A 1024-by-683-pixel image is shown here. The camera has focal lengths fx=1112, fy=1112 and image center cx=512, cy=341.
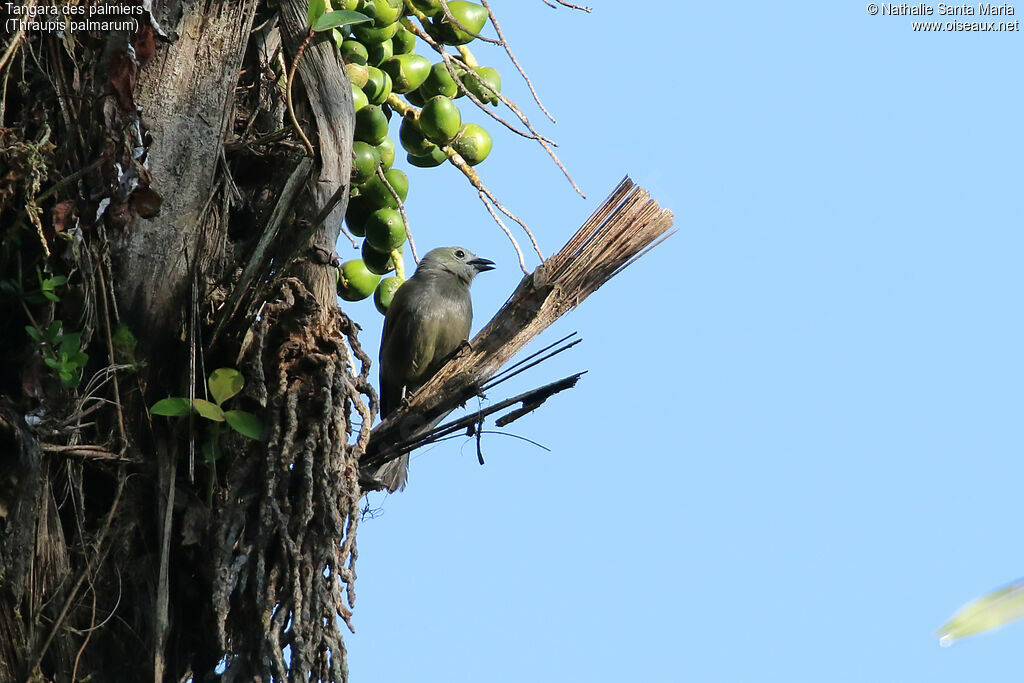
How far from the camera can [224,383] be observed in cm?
286

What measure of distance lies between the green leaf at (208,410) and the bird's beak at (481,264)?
3.54m

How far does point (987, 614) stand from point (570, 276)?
8.99 ft

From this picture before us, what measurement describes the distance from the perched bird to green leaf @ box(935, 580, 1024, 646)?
4875mm

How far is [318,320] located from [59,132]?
33.0 inches

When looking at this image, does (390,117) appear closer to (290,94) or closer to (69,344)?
(290,94)

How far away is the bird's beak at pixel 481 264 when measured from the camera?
629cm

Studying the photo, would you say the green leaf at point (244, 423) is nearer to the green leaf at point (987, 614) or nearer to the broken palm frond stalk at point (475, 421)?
the broken palm frond stalk at point (475, 421)

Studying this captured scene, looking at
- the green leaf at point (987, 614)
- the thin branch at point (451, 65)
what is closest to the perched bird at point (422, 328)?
the thin branch at point (451, 65)

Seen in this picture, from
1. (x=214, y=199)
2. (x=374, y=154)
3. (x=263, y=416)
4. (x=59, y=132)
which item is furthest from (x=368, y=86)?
(x=263, y=416)

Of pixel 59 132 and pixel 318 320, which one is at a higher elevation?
pixel 59 132

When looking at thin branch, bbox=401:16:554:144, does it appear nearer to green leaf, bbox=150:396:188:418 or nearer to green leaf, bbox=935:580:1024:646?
green leaf, bbox=150:396:188:418

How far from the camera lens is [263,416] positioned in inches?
115

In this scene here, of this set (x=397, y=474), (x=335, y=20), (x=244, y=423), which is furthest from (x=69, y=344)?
(x=397, y=474)

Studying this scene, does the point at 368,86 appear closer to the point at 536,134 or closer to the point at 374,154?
the point at 374,154
